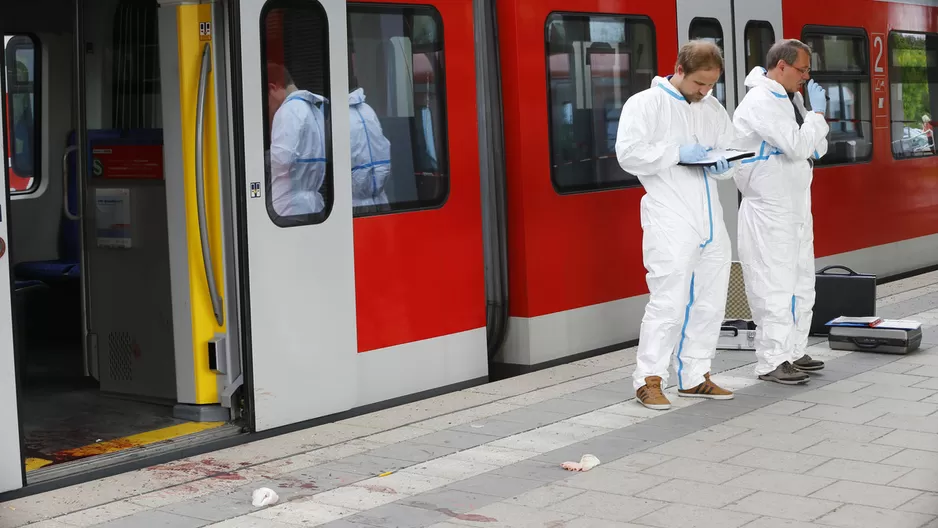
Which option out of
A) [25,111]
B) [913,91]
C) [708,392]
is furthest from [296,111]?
[913,91]

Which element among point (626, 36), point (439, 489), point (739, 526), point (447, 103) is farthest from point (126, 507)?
point (626, 36)

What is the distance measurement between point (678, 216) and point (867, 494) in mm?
1950

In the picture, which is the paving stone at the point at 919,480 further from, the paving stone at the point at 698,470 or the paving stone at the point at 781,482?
the paving stone at the point at 698,470

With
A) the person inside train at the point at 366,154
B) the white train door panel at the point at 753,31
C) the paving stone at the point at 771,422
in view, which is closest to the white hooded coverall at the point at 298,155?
the person inside train at the point at 366,154

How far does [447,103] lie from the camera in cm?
698

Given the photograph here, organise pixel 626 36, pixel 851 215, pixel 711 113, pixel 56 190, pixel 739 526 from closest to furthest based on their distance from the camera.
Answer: pixel 739 526
pixel 711 113
pixel 626 36
pixel 56 190
pixel 851 215

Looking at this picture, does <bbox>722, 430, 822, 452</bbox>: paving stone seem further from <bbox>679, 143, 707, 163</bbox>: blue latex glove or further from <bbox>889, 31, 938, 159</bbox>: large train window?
<bbox>889, 31, 938, 159</bbox>: large train window

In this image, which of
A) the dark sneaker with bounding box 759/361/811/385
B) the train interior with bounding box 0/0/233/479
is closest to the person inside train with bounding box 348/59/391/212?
the train interior with bounding box 0/0/233/479

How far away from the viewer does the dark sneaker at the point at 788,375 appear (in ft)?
23.0

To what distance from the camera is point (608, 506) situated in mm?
4852

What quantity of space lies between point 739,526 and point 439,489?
127 cm

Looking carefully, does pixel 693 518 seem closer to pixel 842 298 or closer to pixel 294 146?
pixel 294 146

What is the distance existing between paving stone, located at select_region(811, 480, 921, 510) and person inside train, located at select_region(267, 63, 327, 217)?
2.74 m

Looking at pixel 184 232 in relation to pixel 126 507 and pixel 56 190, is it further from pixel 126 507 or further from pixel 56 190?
pixel 56 190
